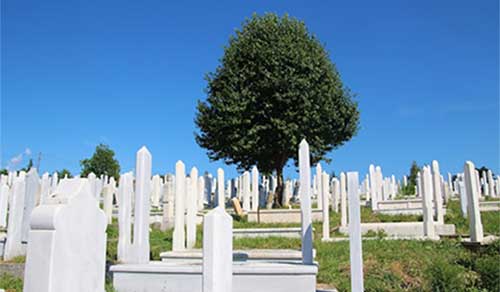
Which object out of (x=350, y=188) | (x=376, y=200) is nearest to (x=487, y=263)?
(x=350, y=188)

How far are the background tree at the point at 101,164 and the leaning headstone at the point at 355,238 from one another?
38534 mm

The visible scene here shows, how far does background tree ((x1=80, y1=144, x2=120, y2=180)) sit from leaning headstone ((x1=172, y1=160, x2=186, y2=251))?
3375 centimetres

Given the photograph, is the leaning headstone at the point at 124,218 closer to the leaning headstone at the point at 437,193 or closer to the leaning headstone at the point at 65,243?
the leaning headstone at the point at 65,243

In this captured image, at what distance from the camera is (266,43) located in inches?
789

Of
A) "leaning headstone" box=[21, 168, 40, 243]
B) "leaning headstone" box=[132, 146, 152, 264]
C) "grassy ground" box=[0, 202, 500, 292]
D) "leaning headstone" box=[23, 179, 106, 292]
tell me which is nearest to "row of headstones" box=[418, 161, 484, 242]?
"grassy ground" box=[0, 202, 500, 292]

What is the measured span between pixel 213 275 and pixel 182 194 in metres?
7.16

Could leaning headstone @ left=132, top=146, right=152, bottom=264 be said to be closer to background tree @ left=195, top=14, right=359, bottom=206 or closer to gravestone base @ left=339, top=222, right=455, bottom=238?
gravestone base @ left=339, top=222, right=455, bottom=238

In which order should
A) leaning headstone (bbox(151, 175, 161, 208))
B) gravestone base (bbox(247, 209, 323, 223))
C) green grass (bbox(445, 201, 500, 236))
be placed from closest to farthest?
green grass (bbox(445, 201, 500, 236)) → gravestone base (bbox(247, 209, 323, 223)) → leaning headstone (bbox(151, 175, 161, 208))

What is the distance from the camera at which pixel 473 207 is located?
928cm

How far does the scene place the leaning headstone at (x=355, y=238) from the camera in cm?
575

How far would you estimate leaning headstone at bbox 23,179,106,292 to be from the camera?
117 inches

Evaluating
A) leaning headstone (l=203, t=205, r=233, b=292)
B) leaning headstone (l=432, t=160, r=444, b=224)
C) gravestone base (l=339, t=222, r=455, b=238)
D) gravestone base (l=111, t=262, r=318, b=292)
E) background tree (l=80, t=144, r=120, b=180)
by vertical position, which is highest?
background tree (l=80, t=144, r=120, b=180)

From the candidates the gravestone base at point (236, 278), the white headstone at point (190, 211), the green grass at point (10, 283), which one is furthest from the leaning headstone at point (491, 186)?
the green grass at point (10, 283)

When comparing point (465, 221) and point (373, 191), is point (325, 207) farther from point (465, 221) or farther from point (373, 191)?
point (373, 191)
